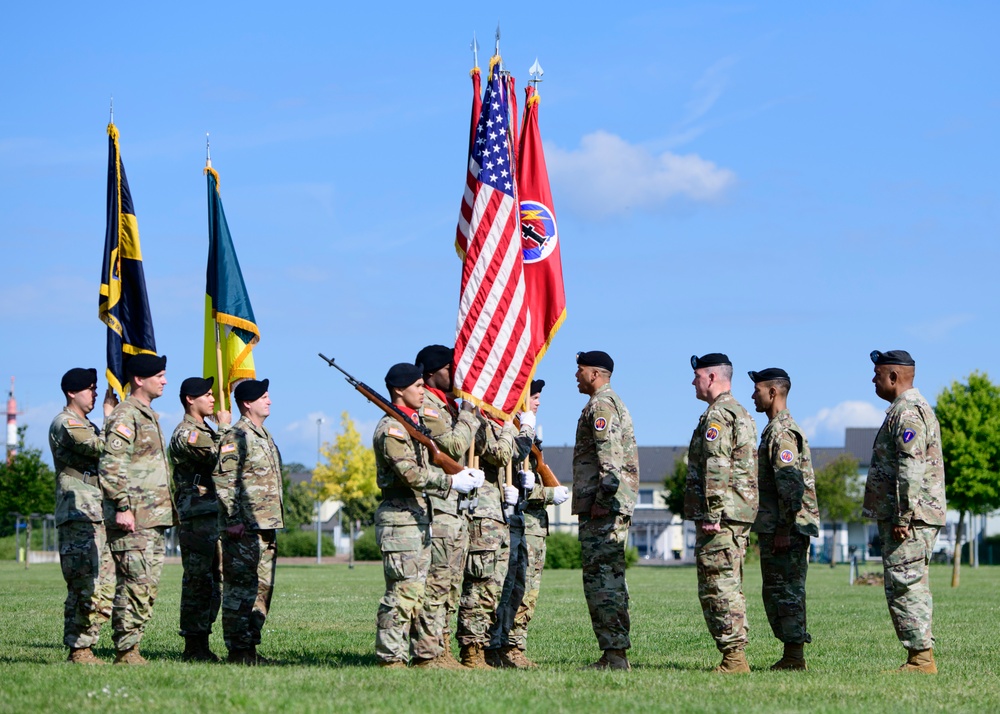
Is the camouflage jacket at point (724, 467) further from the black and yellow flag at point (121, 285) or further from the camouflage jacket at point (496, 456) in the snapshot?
the black and yellow flag at point (121, 285)

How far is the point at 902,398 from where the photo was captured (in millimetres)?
10508

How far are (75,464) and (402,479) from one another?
3.61 metres

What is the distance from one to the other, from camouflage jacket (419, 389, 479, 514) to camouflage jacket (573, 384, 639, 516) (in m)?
0.96

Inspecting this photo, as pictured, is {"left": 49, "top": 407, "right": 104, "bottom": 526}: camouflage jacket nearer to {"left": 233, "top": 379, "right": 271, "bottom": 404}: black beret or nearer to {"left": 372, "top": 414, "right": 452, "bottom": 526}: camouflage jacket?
{"left": 233, "top": 379, "right": 271, "bottom": 404}: black beret

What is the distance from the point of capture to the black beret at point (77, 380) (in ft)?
37.4

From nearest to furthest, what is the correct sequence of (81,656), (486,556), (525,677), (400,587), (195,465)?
(525,677)
(400,587)
(81,656)
(486,556)
(195,465)

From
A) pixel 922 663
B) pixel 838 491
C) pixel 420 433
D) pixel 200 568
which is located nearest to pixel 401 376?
pixel 420 433

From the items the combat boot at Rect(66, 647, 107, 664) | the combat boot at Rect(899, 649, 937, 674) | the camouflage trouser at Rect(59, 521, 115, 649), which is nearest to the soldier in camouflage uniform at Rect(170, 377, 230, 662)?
the camouflage trouser at Rect(59, 521, 115, 649)

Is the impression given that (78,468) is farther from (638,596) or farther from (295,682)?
(638,596)

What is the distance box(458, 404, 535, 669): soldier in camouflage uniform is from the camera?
420 inches

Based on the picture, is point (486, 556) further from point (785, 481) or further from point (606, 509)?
point (785, 481)

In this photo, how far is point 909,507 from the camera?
10.1 meters

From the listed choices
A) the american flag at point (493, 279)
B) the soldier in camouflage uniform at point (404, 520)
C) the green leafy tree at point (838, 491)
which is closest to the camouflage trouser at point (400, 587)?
the soldier in camouflage uniform at point (404, 520)

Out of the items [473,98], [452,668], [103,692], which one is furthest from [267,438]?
[473,98]
